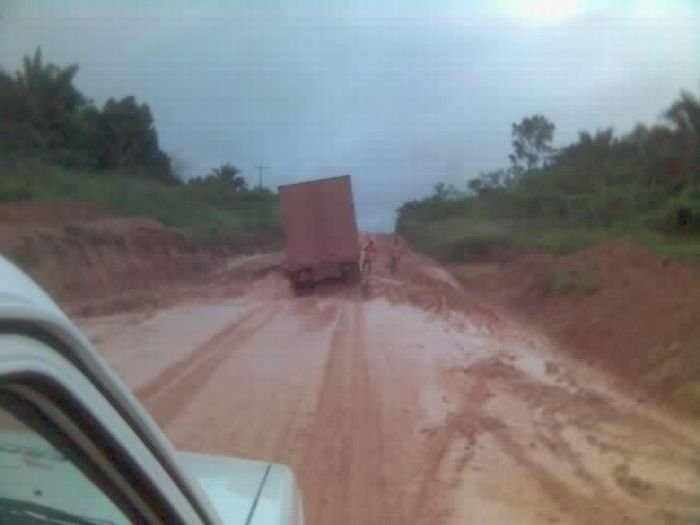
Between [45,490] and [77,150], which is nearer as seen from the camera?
[45,490]

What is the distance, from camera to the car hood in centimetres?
265

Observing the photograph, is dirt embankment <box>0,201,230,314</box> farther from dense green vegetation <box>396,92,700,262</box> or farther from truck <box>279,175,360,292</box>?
dense green vegetation <box>396,92,700,262</box>

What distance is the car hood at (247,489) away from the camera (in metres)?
2.65

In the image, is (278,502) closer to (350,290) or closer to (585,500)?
(585,500)

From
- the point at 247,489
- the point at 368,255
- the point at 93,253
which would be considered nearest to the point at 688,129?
the point at 368,255

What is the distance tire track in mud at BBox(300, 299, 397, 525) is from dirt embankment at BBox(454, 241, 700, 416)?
328 cm

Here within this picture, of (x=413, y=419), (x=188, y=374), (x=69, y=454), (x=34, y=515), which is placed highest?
(x=69, y=454)

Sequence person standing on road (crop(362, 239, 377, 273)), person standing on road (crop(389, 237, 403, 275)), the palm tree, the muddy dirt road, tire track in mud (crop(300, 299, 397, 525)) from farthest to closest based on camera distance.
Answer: person standing on road (crop(389, 237, 403, 275)) → person standing on road (crop(362, 239, 377, 273)) → the palm tree → the muddy dirt road → tire track in mud (crop(300, 299, 397, 525))

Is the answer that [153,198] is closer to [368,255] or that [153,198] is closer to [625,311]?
[368,255]

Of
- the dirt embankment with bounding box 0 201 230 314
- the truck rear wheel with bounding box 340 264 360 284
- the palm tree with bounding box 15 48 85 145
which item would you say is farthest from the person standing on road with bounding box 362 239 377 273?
the palm tree with bounding box 15 48 85 145

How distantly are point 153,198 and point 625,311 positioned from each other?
14165 mm

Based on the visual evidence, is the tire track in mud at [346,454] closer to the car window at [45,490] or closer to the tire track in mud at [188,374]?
the tire track in mud at [188,374]

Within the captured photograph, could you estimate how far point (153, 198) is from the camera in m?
26.0

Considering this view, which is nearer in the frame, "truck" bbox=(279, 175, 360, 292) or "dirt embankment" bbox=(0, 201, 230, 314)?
"dirt embankment" bbox=(0, 201, 230, 314)
